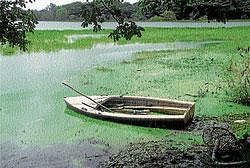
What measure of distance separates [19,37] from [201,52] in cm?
2506

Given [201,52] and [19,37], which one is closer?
[19,37]

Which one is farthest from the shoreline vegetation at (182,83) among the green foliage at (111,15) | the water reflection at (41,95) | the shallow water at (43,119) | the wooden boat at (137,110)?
the green foliage at (111,15)

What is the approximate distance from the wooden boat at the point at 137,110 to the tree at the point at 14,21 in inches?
223

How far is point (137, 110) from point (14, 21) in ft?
23.5

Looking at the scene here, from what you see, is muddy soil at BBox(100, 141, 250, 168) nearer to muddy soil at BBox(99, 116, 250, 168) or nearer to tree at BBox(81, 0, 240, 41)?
muddy soil at BBox(99, 116, 250, 168)

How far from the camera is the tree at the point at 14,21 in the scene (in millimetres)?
6492

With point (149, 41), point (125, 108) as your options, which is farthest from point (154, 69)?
point (149, 41)

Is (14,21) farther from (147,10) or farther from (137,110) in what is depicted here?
(137,110)

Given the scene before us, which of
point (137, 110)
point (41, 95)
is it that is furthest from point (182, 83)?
point (41, 95)

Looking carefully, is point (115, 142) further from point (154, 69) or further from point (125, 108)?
point (154, 69)

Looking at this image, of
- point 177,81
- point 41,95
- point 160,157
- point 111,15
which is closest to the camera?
point 111,15

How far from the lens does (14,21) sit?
6.63 meters

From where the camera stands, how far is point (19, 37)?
6816mm

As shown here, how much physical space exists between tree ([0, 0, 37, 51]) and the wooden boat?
567 centimetres
